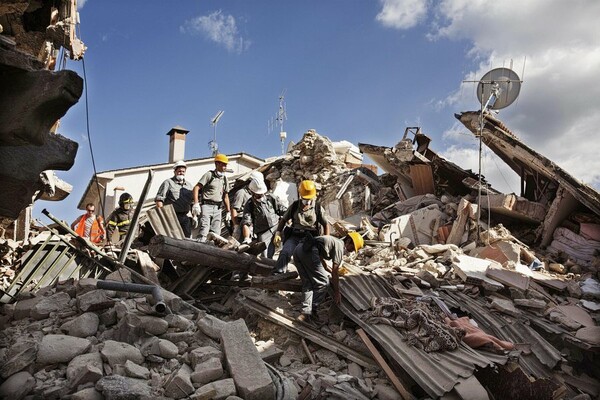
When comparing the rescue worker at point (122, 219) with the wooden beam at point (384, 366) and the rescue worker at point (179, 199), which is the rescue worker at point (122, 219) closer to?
the rescue worker at point (179, 199)

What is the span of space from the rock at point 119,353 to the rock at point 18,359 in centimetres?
63

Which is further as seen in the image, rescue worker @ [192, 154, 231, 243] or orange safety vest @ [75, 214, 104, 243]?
orange safety vest @ [75, 214, 104, 243]

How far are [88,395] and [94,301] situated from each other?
1.71 m

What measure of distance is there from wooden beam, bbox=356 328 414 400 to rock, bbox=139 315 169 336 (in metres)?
2.54

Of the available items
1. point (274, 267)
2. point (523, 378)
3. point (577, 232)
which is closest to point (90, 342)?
point (274, 267)

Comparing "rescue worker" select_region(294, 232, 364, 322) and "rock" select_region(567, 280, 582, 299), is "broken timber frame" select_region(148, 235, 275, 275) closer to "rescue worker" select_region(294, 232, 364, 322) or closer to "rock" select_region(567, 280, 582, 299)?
"rescue worker" select_region(294, 232, 364, 322)

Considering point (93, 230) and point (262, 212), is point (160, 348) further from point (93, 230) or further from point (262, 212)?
point (93, 230)

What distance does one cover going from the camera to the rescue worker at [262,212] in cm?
719

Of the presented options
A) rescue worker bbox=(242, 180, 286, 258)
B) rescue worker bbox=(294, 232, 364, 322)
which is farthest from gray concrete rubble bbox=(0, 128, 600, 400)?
rescue worker bbox=(242, 180, 286, 258)

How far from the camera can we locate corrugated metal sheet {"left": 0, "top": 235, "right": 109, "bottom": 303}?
6461 millimetres

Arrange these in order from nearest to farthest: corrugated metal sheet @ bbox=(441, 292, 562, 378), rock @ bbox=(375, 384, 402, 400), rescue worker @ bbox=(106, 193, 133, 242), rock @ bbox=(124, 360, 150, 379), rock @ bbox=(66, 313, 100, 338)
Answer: rock @ bbox=(124, 360, 150, 379)
rock @ bbox=(66, 313, 100, 338)
rock @ bbox=(375, 384, 402, 400)
corrugated metal sheet @ bbox=(441, 292, 562, 378)
rescue worker @ bbox=(106, 193, 133, 242)

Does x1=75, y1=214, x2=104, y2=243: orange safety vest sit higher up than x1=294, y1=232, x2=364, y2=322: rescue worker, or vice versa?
x1=75, y1=214, x2=104, y2=243: orange safety vest

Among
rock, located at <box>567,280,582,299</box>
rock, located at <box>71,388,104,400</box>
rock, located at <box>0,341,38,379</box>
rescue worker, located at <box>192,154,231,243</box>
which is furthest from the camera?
rock, located at <box>567,280,582,299</box>

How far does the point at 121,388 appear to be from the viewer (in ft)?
11.5
